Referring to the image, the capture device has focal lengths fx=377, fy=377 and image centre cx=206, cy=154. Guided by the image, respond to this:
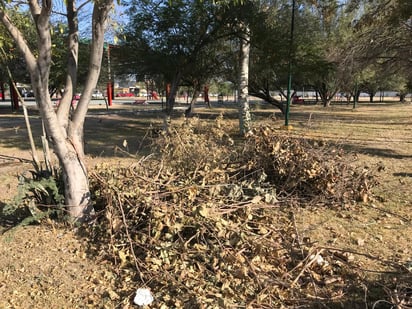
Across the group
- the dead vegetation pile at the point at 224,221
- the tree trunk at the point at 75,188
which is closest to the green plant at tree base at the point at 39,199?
the tree trunk at the point at 75,188

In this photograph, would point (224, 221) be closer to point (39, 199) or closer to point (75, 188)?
point (75, 188)

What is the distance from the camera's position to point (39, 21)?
13.4 ft

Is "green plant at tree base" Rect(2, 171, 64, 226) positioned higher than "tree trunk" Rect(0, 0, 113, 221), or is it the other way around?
"tree trunk" Rect(0, 0, 113, 221)

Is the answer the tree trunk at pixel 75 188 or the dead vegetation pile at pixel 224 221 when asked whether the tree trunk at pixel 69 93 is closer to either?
the tree trunk at pixel 75 188

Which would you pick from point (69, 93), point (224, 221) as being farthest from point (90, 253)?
point (69, 93)

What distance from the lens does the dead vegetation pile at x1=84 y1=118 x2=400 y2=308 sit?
3303mm

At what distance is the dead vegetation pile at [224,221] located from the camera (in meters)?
3.30

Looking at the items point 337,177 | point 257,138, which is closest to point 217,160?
point 257,138

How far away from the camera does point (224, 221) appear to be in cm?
387

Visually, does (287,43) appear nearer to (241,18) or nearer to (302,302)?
(241,18)

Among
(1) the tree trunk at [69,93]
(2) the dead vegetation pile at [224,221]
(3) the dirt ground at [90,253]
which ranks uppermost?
(1) the tree trunk at [69,93]

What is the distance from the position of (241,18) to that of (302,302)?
36.1 ft

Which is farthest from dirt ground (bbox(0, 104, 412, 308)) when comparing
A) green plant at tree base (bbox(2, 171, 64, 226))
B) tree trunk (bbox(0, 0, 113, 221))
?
tree trunk (bbox(0, 0, 113, 221))

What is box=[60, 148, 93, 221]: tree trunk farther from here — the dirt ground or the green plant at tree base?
the dirt ground
